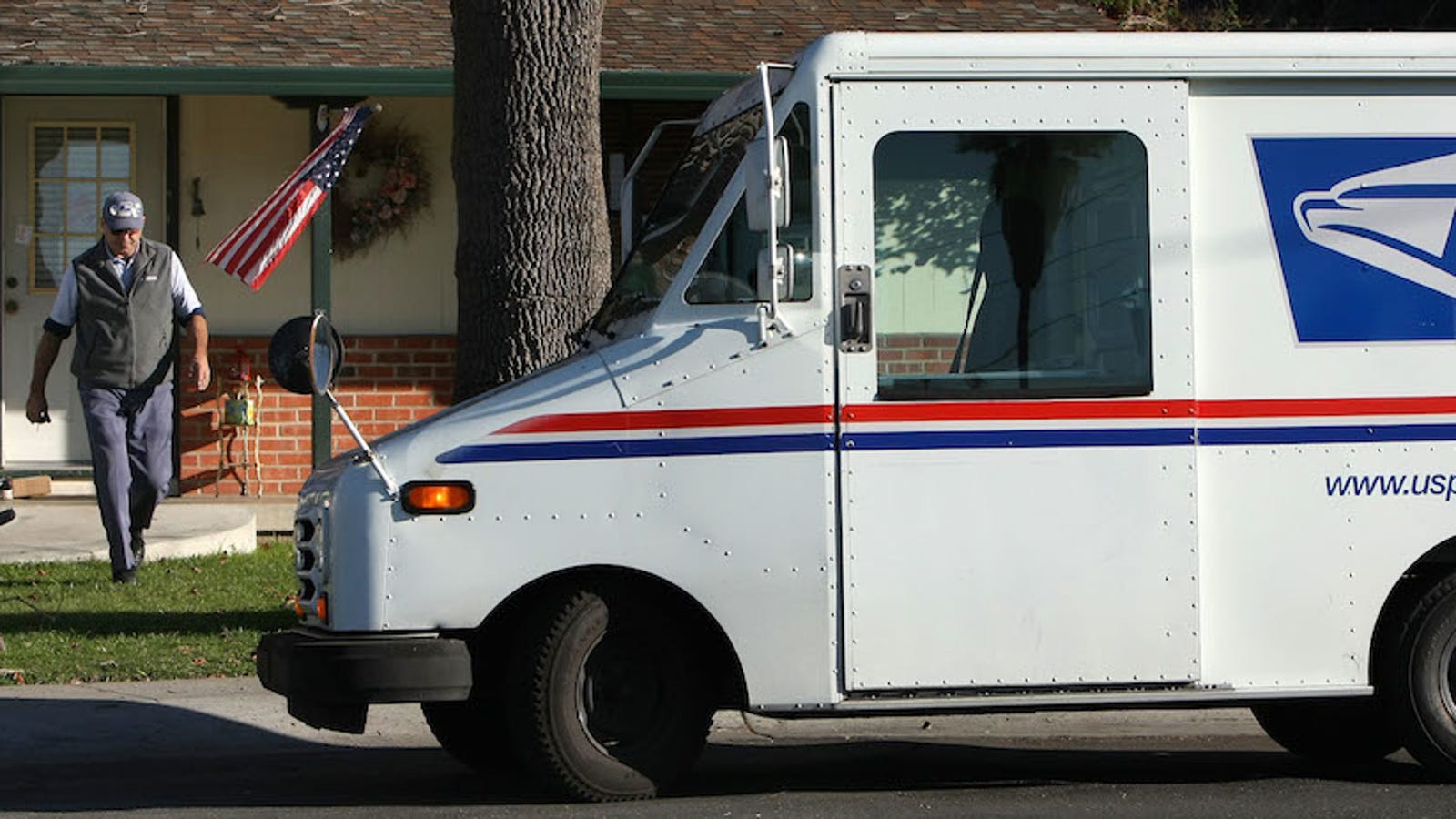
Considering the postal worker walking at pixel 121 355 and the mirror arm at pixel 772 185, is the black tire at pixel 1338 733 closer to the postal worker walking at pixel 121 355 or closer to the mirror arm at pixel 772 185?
the mirror arm at pixel 772 185

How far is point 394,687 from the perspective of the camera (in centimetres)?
634

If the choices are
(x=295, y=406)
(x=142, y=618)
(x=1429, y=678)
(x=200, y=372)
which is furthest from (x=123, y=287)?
(x=1429, y=678)

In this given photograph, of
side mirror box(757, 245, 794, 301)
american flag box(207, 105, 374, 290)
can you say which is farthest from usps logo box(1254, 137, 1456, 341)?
american flag box(207, 105, 374, 290)

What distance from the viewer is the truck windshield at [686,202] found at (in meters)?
6.84

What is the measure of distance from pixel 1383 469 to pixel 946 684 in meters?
1.51

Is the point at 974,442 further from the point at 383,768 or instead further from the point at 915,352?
the point at 383,768

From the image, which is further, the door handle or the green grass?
the green grass

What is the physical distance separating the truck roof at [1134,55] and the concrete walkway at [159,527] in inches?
259

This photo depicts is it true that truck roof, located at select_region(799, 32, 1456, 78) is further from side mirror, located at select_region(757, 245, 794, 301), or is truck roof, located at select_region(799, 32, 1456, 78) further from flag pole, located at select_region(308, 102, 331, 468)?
flag pole, located at select_region(308, 102, 331, 468)

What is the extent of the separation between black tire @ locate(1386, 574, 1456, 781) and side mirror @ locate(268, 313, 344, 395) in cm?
339

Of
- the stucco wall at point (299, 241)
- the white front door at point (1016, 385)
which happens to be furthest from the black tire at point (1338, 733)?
the stucco wall at point (299, 241)

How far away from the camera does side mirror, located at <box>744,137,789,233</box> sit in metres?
6.36

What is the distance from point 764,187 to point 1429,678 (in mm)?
2564

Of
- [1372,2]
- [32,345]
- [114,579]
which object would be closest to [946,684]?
[114,579]
